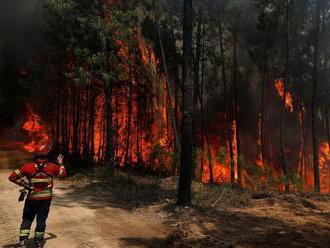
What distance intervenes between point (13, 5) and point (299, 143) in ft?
115

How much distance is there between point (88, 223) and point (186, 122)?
163 inches

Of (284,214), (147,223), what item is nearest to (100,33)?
(147,223)

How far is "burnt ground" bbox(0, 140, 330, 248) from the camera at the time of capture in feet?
26.9

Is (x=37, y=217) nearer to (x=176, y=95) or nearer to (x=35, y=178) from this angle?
(x=35, y=178)

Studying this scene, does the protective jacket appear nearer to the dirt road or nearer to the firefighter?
the firefighter

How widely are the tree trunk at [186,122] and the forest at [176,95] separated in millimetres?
32

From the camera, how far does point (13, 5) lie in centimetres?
3997

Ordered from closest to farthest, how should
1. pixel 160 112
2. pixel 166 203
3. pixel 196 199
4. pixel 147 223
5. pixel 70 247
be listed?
pixel 70 247
pixel 147 223
pixel 166 203
pixel 196 199
pixel 160 112

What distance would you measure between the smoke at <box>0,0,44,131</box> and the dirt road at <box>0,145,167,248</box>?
26118 mm

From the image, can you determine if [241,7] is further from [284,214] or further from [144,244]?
[144,244]

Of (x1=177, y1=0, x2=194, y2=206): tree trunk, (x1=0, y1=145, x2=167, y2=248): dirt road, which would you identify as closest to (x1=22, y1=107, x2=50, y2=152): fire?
(x1=0, y1=145, x2=167, y2=248): dirt road

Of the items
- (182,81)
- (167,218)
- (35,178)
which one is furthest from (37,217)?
(182,81)

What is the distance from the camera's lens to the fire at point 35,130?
32.7 metres

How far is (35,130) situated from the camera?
34500 mm
